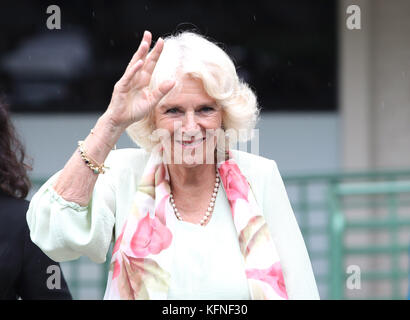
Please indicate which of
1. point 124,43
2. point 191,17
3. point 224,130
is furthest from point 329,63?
point 224,130

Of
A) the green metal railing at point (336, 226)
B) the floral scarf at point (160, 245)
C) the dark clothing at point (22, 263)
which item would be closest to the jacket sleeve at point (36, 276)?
the dark clothing at point (22, 263)

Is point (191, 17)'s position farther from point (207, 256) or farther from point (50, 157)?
point (207, 256)

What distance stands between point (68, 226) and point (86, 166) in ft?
0.56

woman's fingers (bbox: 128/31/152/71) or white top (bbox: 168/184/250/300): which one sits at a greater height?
woman's fingers (bbox: 128/31/152/71)

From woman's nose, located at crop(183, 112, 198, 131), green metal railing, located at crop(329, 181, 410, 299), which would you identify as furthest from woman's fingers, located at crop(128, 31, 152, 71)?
green metal railing, located at crop(329, 181, 410, 299)

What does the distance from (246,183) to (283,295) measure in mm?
372

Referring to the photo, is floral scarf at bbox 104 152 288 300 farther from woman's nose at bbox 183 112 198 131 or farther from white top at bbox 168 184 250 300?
woman's nose at bbox 183 112 198 131

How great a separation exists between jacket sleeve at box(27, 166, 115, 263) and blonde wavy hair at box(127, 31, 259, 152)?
0.36 meters

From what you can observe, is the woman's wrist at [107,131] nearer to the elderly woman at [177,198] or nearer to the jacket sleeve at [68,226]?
A: the elderly woman at [177,198]

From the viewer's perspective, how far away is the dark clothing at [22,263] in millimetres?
3123

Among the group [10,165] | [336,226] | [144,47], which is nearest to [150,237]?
[144,47]

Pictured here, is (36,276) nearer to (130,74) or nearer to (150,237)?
(150,237)

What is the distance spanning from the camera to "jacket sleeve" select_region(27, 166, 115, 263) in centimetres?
255

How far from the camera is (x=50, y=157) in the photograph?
707cm
